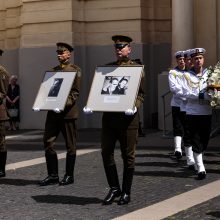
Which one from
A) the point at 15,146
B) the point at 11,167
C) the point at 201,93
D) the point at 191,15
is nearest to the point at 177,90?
the point at 201,93

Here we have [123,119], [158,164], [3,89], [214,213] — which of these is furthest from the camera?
[158,164]

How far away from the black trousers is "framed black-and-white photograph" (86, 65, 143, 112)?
76.2 inches

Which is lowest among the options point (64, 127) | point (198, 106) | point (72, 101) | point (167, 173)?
point (167, 173)

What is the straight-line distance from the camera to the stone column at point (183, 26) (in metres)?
16.4

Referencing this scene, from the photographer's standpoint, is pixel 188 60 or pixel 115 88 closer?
pixel 115 88

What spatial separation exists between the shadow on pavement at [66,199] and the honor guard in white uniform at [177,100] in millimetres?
2731

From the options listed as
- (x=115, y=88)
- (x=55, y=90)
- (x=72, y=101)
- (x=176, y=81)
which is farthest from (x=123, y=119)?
(x=176, y=81)

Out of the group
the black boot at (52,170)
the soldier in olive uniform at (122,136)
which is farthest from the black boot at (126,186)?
the black boot at (52,170)

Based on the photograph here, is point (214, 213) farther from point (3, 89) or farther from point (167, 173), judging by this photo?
point (3, 89)

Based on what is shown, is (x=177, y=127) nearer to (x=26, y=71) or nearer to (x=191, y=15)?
(x=191, y=15)

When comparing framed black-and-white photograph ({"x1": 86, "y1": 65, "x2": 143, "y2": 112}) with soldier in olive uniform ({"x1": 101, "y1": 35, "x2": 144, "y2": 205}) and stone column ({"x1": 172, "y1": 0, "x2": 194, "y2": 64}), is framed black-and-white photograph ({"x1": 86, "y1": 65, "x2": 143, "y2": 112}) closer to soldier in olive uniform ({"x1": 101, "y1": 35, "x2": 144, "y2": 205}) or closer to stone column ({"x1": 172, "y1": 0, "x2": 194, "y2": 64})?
soldier in olive uniform ({"x1": 101, "y1": 35, "x2": 144, "y2": 205})

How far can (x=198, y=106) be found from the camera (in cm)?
920

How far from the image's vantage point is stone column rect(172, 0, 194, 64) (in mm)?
16391

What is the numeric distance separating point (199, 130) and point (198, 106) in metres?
0.35
